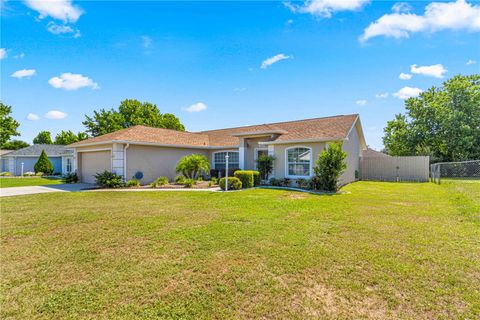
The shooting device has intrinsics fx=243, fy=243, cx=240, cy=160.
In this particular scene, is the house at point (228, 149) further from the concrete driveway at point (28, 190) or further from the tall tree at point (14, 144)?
the tall tree at point (14, 144)

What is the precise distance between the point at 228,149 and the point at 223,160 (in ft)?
3.65

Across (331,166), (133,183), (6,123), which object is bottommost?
(133,183)

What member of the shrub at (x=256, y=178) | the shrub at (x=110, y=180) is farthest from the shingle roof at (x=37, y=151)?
the shrub at (x=256, y=178)

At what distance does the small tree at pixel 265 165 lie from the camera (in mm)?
15961

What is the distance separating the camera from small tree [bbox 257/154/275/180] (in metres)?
16.0

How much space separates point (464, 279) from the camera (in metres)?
3.43

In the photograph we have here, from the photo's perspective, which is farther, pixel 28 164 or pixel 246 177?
pixel 28 164

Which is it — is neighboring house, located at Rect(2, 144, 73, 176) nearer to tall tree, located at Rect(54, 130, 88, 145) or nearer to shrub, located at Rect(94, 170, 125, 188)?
tall tree, located at Rect(54, 130, 88, 145)

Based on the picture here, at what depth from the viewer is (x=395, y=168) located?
19.3m

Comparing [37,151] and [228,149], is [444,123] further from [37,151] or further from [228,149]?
[37,151]

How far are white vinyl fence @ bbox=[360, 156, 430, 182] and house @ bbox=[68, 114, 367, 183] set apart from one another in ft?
5.09

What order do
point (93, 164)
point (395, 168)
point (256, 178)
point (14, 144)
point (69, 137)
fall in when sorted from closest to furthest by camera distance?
point (256, 178) → point (93, 164) → point (395, 168) → point (69, 137) → point (14, 144)

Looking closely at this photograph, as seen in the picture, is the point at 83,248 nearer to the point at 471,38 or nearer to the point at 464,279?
the point at 464,279

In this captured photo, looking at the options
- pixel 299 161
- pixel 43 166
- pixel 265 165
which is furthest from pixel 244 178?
pixel 43 166
